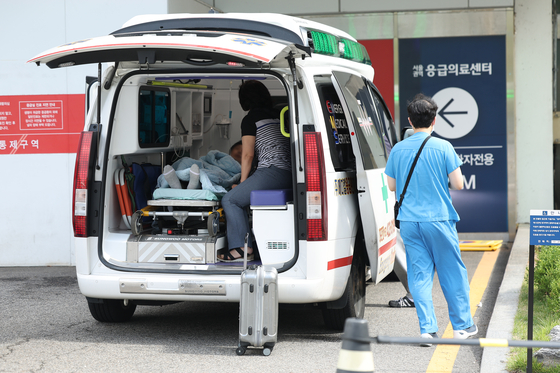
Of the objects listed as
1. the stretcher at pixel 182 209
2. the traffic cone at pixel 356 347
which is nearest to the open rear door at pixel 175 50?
the stretcher at pixel 182 209

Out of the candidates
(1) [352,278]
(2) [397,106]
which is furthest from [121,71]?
(2) [397,106]

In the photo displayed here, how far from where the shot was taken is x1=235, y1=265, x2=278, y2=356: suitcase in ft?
16.4

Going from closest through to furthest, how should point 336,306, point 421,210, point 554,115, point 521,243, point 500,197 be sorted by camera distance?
point 421,210 → point 336,306 → point 521,243 → point 500,197 → point 554,115

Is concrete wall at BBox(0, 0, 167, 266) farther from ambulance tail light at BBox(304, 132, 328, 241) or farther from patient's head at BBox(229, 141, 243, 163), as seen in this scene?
ambulance tail light at BBox(304, 132, 328, 241)

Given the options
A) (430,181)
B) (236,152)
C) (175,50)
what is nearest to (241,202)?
(175,50)

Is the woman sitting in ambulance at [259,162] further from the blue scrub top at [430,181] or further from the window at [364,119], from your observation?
the blue scrub top at [430,181]

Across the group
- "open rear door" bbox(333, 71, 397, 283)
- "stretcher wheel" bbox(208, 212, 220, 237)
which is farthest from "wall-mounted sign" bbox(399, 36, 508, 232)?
"stretcher wheel" bbox(208, 212, 220, 237)

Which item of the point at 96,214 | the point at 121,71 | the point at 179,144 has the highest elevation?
the point at 121,71

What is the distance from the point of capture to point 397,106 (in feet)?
36.4

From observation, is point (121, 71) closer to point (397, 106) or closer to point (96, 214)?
point (96, 214)

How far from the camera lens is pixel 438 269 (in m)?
5.12

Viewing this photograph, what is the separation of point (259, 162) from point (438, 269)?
1.70m

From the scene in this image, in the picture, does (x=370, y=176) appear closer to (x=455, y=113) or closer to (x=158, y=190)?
(x=158, y=190)

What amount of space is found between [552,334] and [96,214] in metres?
3.32
